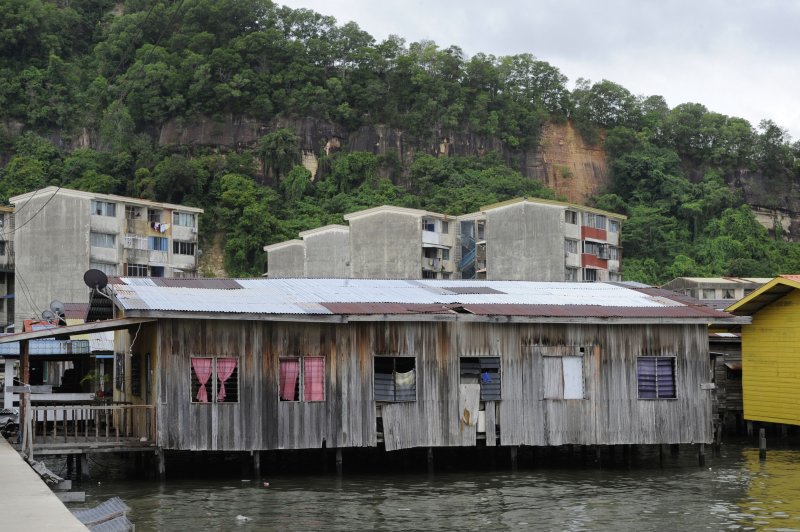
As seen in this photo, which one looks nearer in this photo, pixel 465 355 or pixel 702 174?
pixel 465 355

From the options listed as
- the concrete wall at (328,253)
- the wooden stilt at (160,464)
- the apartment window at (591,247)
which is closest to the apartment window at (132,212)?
the concrete wall at (328,253)

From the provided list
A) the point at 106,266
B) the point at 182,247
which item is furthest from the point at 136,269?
the point at 182,247

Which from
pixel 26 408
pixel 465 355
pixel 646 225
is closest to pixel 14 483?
pixel 26 408

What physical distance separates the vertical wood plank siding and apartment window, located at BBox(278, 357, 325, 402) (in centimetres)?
17

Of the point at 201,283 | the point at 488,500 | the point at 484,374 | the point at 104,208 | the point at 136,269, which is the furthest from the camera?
the point at 136,269

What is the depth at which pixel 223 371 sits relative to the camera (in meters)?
23.2

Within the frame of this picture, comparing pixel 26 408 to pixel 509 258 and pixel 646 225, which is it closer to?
pixel 509 258

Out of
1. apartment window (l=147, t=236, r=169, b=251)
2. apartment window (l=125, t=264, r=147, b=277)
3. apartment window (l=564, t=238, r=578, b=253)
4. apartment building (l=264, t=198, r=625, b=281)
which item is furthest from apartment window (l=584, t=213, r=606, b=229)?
apartment window (l=125, t=264, r=147, b=277)

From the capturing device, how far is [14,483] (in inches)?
667

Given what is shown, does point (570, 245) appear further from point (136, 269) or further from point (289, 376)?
point (289, 376)

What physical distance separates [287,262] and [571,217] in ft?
72.4

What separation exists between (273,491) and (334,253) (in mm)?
58391

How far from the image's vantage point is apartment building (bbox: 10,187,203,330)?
224 feet

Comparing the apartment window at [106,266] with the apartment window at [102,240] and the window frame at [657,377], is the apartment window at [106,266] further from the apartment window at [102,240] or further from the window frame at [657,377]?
the window frame at [657,377]
